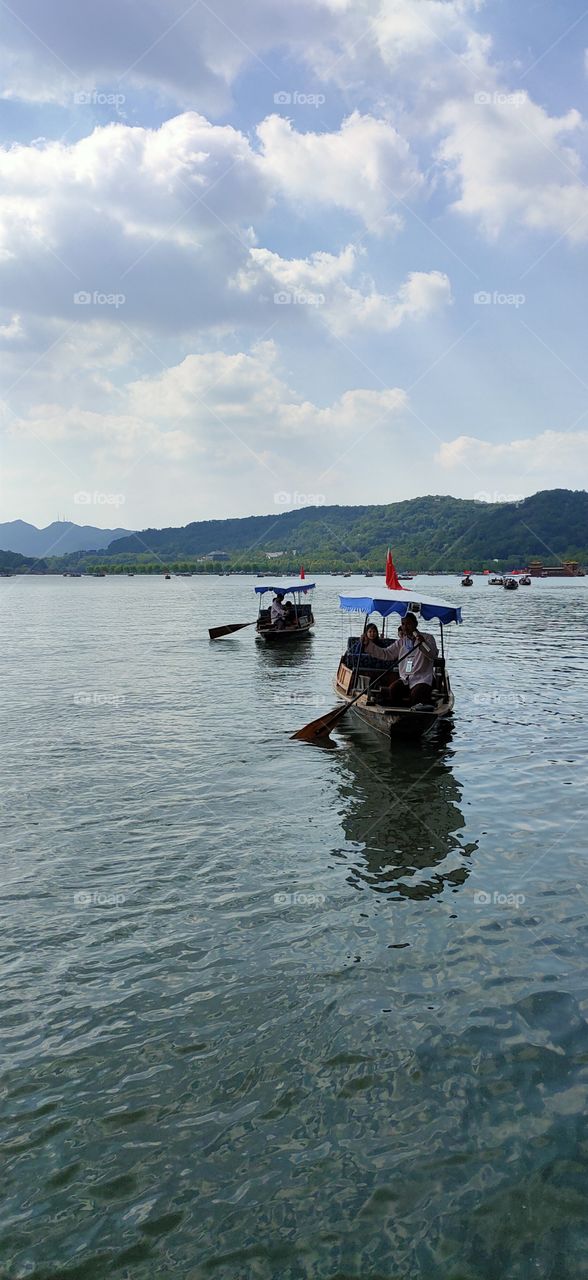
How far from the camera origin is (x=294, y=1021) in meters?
7.45

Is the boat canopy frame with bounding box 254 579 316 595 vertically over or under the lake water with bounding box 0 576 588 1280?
over

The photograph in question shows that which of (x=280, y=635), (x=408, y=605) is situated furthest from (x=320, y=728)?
(x=280, y=635)

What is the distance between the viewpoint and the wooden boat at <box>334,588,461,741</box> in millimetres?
18719

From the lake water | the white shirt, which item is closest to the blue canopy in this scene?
the white shirt

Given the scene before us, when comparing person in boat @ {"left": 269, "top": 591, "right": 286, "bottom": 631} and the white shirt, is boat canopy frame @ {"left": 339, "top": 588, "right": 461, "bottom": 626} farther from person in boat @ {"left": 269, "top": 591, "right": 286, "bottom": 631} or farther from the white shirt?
person in boat @ {"left": 269, "top": 591, "right": 286, "bottom": 631}

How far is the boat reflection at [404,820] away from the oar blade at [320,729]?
0.85 meters

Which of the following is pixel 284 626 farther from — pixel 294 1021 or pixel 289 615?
pixel 294 1021

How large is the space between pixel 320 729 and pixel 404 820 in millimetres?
6173

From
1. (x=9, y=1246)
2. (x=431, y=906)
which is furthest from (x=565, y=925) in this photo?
(x=9, y=1246)

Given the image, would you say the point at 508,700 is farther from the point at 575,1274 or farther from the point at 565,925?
the point at 575,1274

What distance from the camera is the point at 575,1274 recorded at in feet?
16.0

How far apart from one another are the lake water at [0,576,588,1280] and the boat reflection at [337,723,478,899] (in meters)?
0.07

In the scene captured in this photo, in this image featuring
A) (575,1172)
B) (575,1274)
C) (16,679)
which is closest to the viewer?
(575,1274)

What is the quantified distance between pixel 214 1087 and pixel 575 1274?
10.3 ft
